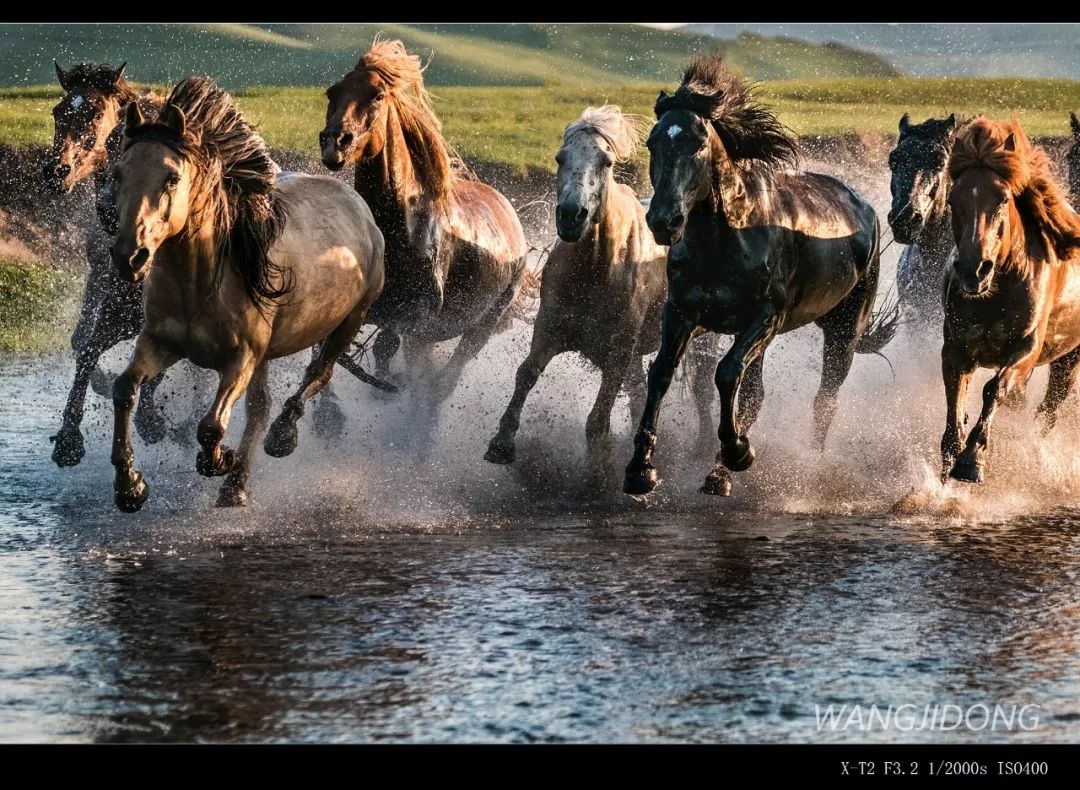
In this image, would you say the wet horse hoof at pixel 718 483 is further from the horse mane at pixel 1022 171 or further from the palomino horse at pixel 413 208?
the palomino horse at pixel 413 208

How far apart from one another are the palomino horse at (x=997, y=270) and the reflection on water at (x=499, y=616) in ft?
2.13

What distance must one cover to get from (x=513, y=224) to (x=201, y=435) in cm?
423

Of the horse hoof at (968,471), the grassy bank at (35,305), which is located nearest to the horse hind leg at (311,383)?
the horse hoof at (968,471)

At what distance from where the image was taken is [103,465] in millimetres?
10258

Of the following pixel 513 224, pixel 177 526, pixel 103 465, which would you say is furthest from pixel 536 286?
pixel 177 526

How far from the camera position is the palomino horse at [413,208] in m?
10.2

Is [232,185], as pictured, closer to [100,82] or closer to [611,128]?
[100,82]

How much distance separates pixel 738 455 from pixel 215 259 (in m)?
2.56

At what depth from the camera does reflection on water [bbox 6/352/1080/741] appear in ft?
18.2

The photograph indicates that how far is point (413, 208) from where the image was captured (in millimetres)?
10555

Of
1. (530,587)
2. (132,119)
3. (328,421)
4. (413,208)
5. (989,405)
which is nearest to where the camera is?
(530,587)

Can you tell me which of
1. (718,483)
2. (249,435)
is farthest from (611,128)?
(249,435)
